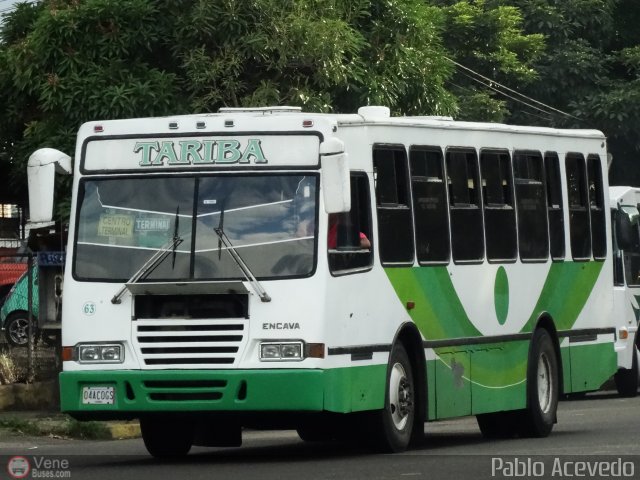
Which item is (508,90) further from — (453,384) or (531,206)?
(453,384)

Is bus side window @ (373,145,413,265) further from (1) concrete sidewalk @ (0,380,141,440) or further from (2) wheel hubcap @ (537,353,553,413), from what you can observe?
(1) concrete sidewalk @ (0,380,141,440)

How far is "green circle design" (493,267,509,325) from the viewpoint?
1656cm

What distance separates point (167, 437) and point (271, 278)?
2.21 meters

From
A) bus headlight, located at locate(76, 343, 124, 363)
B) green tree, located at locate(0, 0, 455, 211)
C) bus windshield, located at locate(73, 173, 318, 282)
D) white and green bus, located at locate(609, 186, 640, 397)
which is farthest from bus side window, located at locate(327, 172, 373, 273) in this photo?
white and green bus, located at locate(609, 186, 640, 397)

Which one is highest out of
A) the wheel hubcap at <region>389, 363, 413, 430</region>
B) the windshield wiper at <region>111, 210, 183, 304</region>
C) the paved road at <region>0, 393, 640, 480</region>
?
the windshield wiper at <region>111, 210, 183, 304</region>

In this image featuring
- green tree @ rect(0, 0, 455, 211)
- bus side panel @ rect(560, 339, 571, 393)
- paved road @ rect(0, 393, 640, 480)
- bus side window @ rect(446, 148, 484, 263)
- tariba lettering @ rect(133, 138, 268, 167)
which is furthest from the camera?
green tree @ rect(0, 0, 455, 211)

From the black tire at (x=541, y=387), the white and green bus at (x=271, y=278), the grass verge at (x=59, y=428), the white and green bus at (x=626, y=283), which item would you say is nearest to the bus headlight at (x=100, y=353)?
the white and green bus at (x=271, y=278)

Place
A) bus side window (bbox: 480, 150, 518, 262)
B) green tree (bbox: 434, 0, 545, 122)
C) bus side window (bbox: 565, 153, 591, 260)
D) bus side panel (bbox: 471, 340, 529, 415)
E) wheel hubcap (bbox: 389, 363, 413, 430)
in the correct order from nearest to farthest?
wheel hubcap (bbox: 389, 363, 413, 430)
bus side panel (bbox: 471, 340, 529, 415)
bus side window (bbox: 480, 150, 518, 262)
bus side window (bbox: 565, 153, 591, 260)
green tree (bbox: 434, 0, 545, 122)

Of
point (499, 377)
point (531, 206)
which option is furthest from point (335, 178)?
point (531, 206)

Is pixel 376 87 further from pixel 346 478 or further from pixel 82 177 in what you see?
pixel 346 478

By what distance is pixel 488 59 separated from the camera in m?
36.5

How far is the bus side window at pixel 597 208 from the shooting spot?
18.7 m

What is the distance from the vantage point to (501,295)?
16625 mm

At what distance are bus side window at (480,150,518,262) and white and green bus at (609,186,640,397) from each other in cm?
814
